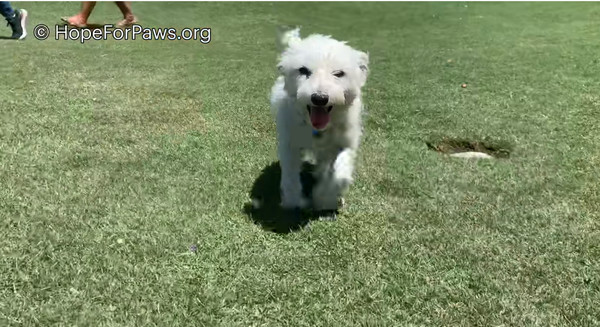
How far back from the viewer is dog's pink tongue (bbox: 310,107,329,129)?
3994 millimetres

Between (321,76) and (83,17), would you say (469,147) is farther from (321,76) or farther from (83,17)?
(83,17)

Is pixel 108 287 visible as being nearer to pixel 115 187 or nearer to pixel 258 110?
pixel 115 187

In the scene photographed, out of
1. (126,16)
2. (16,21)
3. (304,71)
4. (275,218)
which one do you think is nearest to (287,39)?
(304,71)

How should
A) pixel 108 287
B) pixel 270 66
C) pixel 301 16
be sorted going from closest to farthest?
pixel 108 287 → pixel 270 66 → pixel 301 16

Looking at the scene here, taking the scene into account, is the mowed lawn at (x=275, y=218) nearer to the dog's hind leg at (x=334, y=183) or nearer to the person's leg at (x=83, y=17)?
the dog's hind leg at (x=334, y=183)

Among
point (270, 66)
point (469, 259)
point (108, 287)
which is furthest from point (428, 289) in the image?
point (270, 66)

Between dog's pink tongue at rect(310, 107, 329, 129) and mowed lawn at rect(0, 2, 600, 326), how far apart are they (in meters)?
0.89

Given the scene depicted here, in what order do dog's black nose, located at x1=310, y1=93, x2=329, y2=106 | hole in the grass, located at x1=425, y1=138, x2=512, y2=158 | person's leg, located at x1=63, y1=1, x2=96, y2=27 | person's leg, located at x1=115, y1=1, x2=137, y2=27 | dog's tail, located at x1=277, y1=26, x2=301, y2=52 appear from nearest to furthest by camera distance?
dog's black nose, located at x1=310, y1=93, x2=329, y2=106
dog's tail, located at x1=277, y1=26, x2=301, y2=52
hole in the grass, located at x1=425, y1=138, x2=512, y2=158
person's leg, located at x1=63, y1=1, x2=96, y2=27
person's leg, located at x1=115, y1=1, x2=137, y2=27

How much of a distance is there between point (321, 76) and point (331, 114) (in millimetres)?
363

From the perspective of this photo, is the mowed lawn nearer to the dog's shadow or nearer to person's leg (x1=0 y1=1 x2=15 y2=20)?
the dog's shadow

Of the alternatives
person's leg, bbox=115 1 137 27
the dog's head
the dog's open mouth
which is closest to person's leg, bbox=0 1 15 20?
person's leg, bbox=115 1 137 27

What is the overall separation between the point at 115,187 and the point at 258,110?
3.05 meters

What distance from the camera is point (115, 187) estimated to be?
4852 millimetres

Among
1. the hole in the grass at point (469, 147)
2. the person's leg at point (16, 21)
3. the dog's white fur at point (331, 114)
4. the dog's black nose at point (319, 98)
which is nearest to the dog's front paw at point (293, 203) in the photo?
the dog's white fur at point (331, 114)
